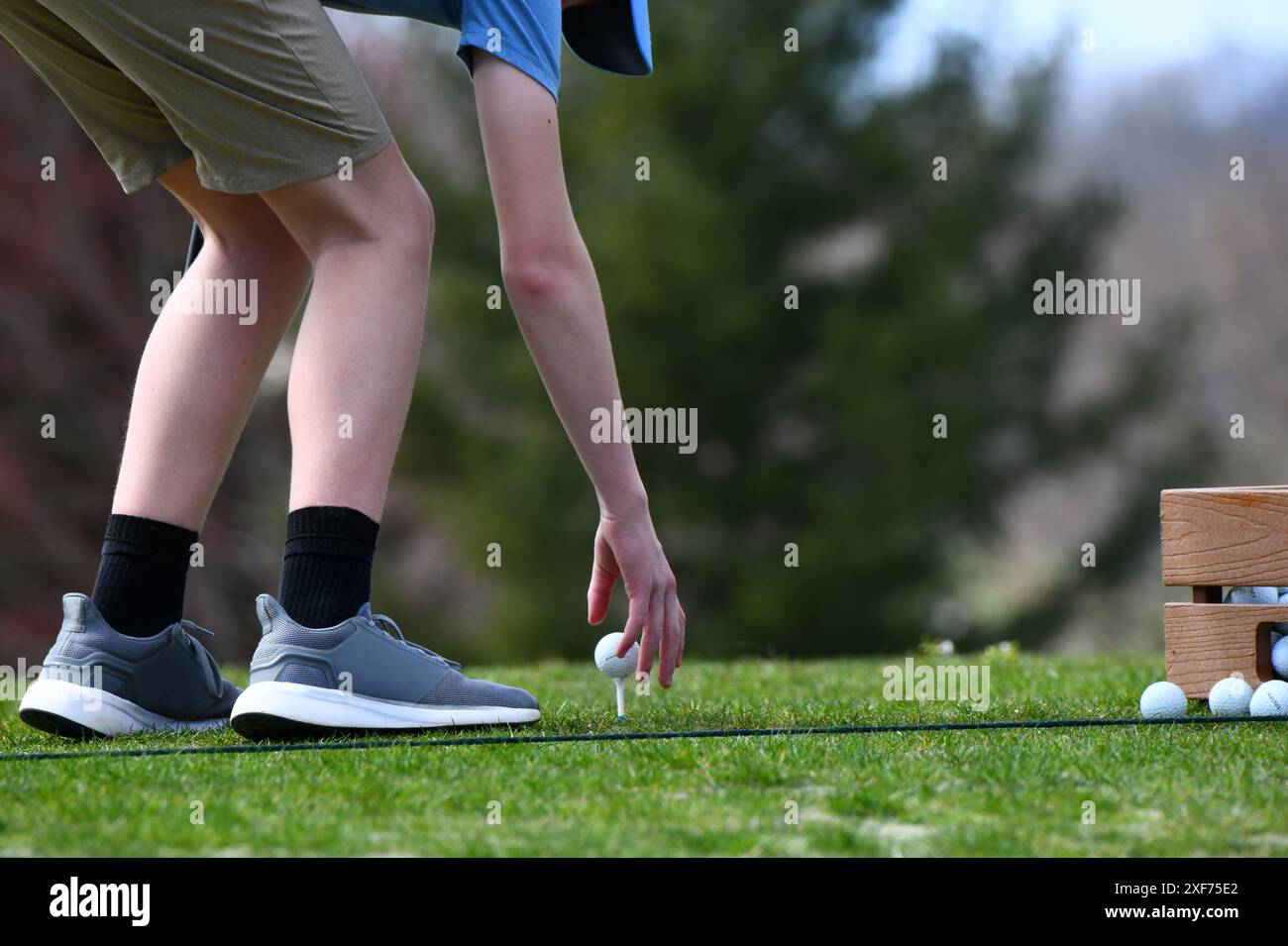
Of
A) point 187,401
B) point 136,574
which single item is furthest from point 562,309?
point 136,574

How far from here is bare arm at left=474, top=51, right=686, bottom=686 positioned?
6.45 feet

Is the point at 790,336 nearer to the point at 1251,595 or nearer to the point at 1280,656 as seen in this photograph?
the point at 1251,595

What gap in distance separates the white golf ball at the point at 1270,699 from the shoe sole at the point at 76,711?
1.69m

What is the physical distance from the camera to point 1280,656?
2256 millimetres

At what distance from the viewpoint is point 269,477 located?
10.9 m

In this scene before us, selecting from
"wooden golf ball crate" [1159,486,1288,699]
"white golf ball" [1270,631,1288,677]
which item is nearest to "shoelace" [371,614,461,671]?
"wooden golf ball crate" [1159,486,1288,699]

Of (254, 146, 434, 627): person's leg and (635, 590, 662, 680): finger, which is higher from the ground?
(254, 146, 434, 627): person's leg

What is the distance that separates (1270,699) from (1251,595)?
0.40m

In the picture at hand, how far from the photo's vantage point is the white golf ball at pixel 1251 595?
2406 mm

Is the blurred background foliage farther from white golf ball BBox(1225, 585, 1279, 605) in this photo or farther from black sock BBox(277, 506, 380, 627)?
black sock BBox(277, 506, 380, 627)

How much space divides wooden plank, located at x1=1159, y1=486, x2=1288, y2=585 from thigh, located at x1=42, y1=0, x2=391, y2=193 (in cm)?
147

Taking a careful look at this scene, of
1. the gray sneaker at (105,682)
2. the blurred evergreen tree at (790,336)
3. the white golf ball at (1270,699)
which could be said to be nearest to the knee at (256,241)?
the gray sneaker at (105,682)

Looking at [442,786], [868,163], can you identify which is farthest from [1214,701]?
[868,163]

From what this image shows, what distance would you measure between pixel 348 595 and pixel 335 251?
1.65 feet
